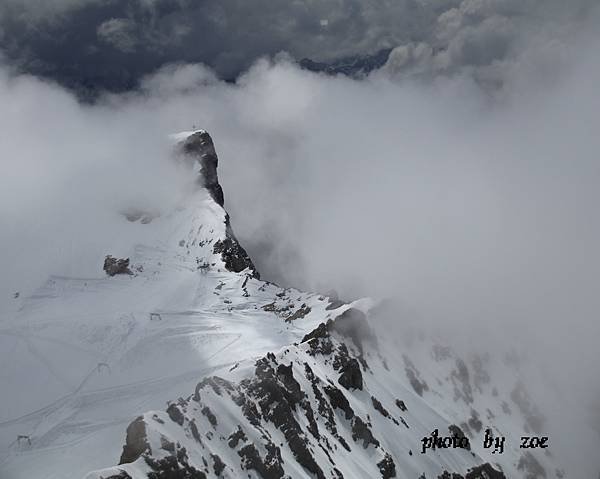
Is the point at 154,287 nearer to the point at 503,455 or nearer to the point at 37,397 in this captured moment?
the point at 37,397

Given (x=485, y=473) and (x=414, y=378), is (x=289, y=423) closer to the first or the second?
(x=414, y=378)

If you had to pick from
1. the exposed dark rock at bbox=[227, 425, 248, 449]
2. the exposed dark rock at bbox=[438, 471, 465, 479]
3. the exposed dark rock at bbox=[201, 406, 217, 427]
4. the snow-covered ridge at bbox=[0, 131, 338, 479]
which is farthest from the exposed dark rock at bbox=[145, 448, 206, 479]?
the exposed dark rock at bbox=[438, 471, 465, 479]

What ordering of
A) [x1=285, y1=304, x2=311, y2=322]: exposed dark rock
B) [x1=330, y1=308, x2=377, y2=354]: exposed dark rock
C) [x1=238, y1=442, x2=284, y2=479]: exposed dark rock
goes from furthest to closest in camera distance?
[x1=285, y1=304, x2=311, y2=322]: exposed dark rock → [x1=330, y1=308, x2=377, y2=354]: exposed dark rock → [x1=238, y1=442, x2=284, y2=479]: exposed dark rock

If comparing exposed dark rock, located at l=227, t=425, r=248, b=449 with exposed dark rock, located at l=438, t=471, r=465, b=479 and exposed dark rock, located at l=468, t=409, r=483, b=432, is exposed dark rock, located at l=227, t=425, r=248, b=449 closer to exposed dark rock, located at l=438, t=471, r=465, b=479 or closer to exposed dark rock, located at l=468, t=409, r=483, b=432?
exposed dark rock, located at l=438, t=471, r=465, b=479

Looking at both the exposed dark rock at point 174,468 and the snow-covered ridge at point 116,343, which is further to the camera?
the snow-covered ridge at point 116,343

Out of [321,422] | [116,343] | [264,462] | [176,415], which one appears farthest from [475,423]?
[176,415]

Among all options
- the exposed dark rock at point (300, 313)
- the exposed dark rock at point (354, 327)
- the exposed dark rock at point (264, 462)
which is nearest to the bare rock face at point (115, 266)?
the exposed dark rock at point (300, 313)

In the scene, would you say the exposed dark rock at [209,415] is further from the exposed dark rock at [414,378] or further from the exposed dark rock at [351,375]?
the exposed dark rock at [414,378]
